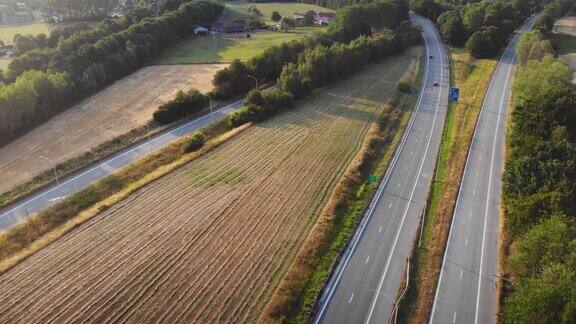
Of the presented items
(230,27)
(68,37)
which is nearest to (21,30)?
(68,37)

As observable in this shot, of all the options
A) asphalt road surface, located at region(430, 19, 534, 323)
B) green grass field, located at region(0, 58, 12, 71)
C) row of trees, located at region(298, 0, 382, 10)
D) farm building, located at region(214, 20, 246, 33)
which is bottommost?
asphalt road surface, located at region(430, 19, 534, 323)

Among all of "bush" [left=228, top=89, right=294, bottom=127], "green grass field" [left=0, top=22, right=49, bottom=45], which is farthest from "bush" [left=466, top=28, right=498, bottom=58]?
"green grass field" [left=0, top=22, right=49, bottom=45]

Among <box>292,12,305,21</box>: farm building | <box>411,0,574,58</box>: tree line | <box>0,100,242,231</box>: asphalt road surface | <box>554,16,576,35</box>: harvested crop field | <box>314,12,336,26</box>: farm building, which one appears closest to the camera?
<box>0,100,242,231</box>: asphalt road surface

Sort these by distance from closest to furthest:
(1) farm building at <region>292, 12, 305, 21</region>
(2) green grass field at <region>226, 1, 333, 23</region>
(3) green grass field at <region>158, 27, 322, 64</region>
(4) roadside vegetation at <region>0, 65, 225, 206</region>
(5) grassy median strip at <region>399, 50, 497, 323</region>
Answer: (5) grassy median strip at <region>399, 50, 497, 323</region>, (4) roadside vegetation at <region>0, 65, 225, 206</region>, (3) green grass field at <region>158, 27, 322, 64</region>, (1) farm building at <region>292, 12, 305, 21</region>, (2) green grass field at <region>226, 1, 333, 23</region>

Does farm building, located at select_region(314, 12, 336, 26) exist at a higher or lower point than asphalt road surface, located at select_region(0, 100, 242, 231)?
higher

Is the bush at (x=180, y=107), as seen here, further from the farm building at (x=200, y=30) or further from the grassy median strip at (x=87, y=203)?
the farm building at (x=200, y=30)

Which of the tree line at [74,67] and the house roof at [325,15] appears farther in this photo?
the house roof at [325,15]

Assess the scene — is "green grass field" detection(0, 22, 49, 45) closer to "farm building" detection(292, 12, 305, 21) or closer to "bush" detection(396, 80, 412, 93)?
"farm building" detection(292, 12, 305, 21)

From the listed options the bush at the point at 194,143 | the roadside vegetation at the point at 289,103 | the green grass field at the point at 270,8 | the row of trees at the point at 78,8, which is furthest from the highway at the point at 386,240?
the row of trees at the point at 78,8
